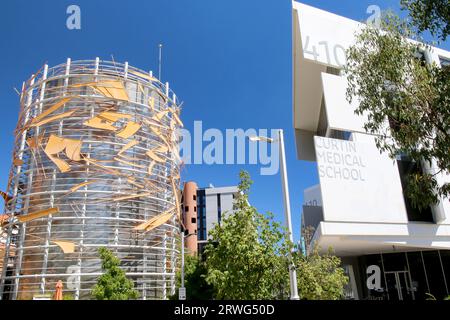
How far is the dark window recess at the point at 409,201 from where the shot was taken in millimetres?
24016

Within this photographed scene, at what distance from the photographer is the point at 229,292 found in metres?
12.8

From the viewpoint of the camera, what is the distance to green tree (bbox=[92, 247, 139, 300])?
24.2 meters

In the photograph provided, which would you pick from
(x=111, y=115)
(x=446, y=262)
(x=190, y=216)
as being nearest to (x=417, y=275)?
(x=446, y=262)

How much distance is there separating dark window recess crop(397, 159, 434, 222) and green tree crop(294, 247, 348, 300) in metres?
7.07

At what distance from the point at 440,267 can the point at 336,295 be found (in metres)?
12.7

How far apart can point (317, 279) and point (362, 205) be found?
6474 millimetres

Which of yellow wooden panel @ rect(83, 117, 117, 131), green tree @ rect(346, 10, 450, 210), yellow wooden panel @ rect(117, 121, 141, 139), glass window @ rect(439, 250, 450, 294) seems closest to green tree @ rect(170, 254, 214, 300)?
yellow wooden panel @ rect(117, 121, 141, 139)

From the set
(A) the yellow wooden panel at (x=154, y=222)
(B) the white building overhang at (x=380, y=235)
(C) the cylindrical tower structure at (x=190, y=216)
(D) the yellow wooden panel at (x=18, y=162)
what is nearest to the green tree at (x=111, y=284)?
(A) the yellow wooden panel at (x=154, y=222)

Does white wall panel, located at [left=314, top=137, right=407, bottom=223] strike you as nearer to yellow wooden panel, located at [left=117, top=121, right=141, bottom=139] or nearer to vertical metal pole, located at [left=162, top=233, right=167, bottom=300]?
vertical metal pole, located at [left=162, top=233, right=167, bottom=300]

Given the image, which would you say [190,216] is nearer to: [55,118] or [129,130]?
[129,130]

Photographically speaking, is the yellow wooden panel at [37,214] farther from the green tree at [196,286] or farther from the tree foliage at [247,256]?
the tree foliage at [247,256]

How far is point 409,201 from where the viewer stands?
24328mm

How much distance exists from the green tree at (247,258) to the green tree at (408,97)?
5.27m
